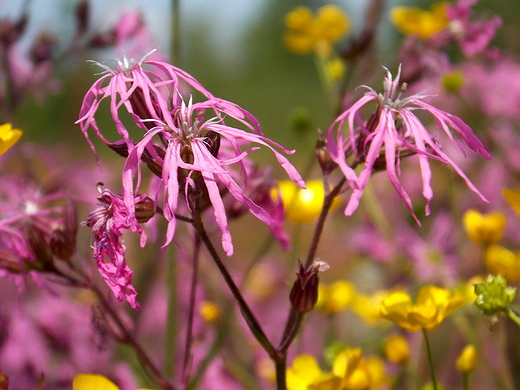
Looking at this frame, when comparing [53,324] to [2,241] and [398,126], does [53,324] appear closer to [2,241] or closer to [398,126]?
[2,241]

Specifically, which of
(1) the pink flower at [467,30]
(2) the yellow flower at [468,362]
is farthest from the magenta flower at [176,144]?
(1) the pink flower at [467,30]

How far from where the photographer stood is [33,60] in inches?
29.0

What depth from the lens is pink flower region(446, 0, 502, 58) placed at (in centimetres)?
64

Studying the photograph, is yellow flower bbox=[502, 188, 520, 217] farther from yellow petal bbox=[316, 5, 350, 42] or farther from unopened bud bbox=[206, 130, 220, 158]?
yellow petal bbox=[316, 5, 350, 42]

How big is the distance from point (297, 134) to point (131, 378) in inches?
14.7

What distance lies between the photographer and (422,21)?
2.28 feet

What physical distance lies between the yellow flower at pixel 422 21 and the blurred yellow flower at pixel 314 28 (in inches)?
4.7

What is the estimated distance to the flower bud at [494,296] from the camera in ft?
1.02

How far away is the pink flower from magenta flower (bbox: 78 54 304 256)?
437 mm

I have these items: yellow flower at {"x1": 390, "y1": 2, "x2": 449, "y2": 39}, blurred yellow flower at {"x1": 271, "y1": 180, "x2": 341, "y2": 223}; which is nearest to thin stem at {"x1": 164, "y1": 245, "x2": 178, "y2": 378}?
blurred yellow flower at {"x1": 271, "y1": 180, "x2": 341, "y2": 223}

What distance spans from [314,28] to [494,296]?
0.59m

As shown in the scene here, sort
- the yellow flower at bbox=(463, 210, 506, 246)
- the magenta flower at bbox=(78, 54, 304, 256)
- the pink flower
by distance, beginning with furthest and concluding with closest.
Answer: the pink flower → the yellow flower at bbox=(463, 210, 506, 246) → the magenta flower at bbox=(78, 54, 304, 256)

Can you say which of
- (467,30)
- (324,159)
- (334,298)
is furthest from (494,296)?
(467,30)

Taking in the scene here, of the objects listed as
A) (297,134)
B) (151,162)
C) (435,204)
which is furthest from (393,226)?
(151,162)
